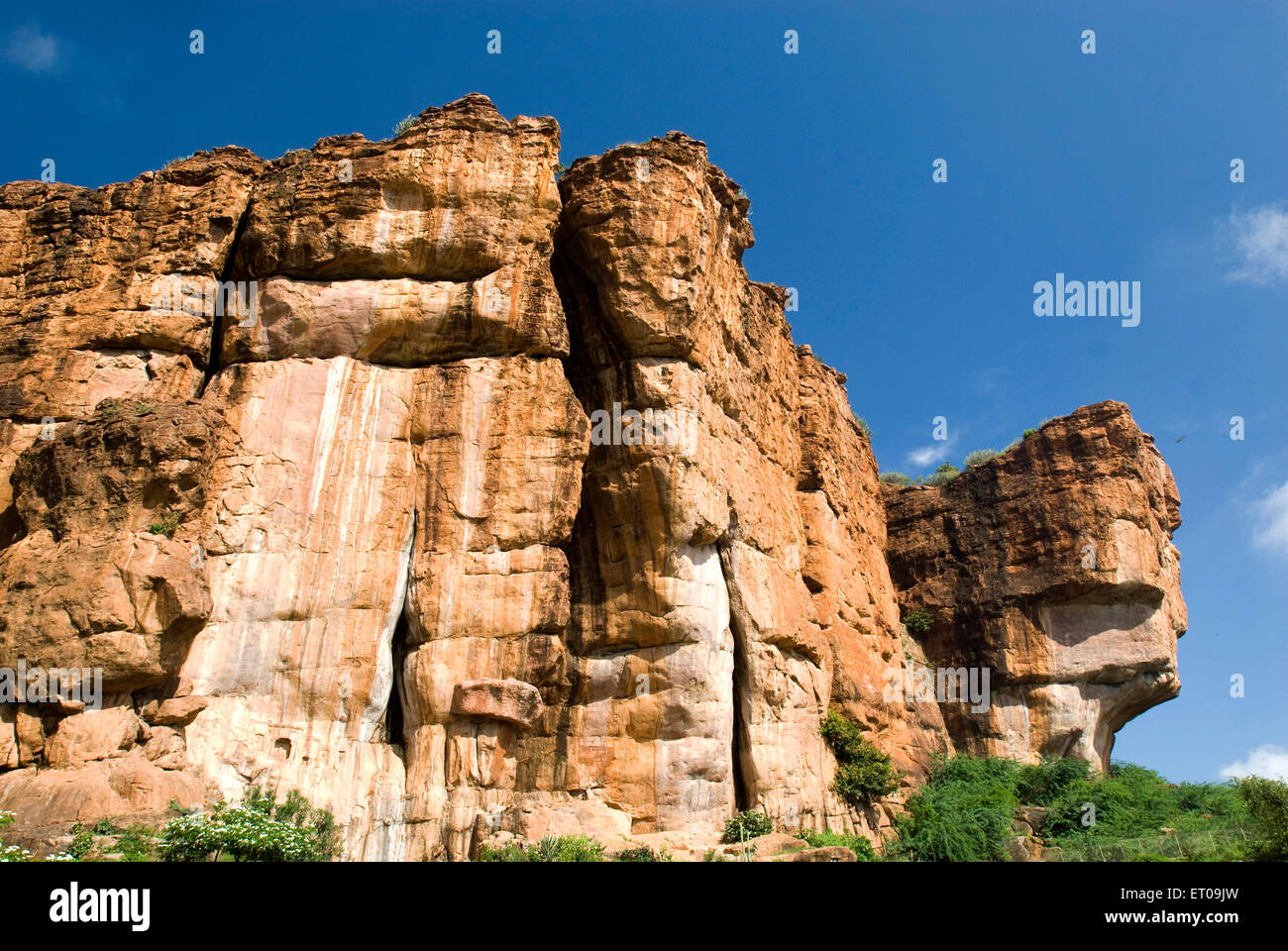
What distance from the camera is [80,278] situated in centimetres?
2342

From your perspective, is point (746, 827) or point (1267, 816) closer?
point (746, 827)

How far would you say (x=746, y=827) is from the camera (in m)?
21.6

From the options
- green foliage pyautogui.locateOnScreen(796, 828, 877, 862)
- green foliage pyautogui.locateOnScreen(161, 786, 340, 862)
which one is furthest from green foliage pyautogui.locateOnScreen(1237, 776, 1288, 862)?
green foliage pyautogui.locateOnScreen(161, 786, 340, 862)

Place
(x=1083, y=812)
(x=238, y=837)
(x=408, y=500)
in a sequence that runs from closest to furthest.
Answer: (x=238, y=837), (x=408, y=500), (x=1083, y=812)

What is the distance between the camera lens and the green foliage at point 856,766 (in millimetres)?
26812

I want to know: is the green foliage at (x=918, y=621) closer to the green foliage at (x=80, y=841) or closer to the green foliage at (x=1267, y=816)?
the green foliage at (x=1267, y=816)

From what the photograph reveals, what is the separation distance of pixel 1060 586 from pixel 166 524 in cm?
2907

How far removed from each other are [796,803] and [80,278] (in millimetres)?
20271

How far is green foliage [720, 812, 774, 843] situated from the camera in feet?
70.2

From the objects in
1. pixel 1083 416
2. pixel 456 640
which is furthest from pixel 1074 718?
pixel 456 640

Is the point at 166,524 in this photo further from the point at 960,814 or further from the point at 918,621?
the point at 918,621

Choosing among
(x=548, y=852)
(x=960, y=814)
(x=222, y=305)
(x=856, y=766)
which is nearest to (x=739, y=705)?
(x=856, y=766)

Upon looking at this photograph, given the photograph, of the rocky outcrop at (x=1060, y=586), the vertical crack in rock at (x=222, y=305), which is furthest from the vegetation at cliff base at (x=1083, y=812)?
the vertical crack in rock at (x=222, y=305)
